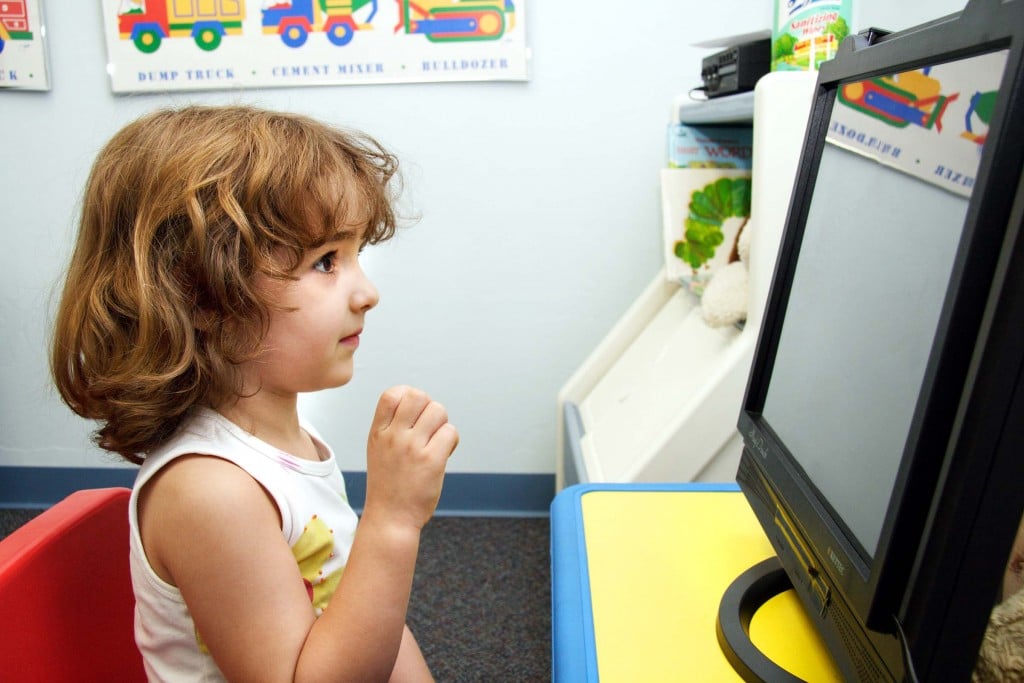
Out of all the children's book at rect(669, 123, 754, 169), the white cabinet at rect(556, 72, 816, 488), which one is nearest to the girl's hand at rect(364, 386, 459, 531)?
the white cabinet at rect(556, 72, 816, 488)

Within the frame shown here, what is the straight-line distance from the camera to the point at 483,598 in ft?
5.16

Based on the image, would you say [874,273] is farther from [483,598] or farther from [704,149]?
[483,598]

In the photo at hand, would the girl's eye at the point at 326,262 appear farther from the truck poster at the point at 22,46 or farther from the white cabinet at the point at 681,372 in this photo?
the truck poster at the point at 22,46

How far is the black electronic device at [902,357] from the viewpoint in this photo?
1.16ft

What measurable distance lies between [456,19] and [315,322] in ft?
3.78

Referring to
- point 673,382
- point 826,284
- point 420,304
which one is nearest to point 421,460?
point 826,284

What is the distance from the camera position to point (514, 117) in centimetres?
169

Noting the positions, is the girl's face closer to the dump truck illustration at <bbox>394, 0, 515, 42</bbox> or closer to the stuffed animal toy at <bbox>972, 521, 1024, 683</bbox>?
the stuffed animal toy at <bbox>972, 521, 1024, 683</bbox>

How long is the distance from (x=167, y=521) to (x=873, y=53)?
0.58m

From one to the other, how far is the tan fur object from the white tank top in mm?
479

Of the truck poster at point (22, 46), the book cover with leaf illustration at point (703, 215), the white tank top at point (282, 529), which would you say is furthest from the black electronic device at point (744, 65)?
the truck poster at point (22, 46)

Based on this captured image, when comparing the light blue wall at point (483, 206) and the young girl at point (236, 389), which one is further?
the light blue wall at point (483, 206)

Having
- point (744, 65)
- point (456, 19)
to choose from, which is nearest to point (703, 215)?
point (744, 65)

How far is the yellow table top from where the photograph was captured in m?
0.56
